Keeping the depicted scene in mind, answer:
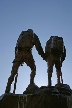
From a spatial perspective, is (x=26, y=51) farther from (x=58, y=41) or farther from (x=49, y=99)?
(x=49, y=99)

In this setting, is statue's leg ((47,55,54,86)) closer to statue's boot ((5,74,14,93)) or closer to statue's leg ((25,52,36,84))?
statue's leg ((25,52,36,84))

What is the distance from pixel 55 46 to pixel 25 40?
1.70 m

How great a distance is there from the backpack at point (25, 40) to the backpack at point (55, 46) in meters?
1.17

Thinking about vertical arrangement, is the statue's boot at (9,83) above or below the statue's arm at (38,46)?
below

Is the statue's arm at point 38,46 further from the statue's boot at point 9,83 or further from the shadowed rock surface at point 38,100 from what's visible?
the shadowed rock surface at point 38,100

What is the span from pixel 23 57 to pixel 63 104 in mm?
3617

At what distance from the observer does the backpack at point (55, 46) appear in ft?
42.9

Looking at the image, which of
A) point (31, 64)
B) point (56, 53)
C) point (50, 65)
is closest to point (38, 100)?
point (31, 64)

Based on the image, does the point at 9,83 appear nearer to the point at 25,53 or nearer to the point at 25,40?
the point at 25,53

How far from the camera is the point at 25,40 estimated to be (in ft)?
42.5

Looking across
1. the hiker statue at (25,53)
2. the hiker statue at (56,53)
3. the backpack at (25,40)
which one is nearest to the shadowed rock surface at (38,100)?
the hiker statue at (25,53)

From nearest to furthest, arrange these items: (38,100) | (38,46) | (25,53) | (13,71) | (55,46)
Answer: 1. (38,100)
2. (13,71)
3. (25,53)
4. (55,46)
5. (38,46)

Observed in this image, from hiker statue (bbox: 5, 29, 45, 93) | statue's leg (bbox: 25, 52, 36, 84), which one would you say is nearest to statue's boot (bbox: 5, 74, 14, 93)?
hiker statue (bbox: 5, 29, 45, 93)

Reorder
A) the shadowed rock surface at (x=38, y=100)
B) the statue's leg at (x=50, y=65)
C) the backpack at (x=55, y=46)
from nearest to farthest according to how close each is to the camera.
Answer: the shadowed rock surface at (x=38, y=100), the statue's leg at (x=50, y=65), the backpack at (x=55, y=46)
